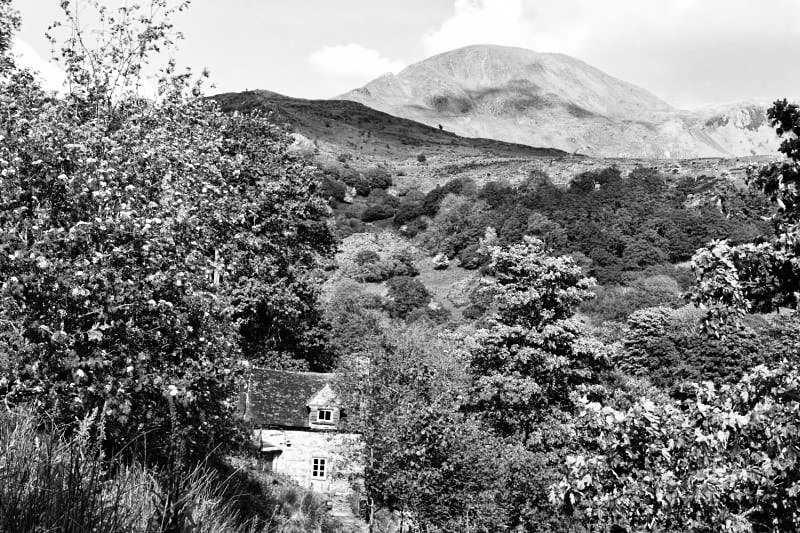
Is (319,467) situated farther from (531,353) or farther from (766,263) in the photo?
(766,263)

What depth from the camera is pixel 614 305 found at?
→ 61.1m

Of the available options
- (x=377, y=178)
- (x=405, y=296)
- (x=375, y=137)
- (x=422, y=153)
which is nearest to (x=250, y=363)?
(x=405, y=296)

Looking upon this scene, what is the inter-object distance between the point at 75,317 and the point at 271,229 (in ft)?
70.0

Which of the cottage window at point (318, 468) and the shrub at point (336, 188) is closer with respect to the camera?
the cottage window at point (318, 468)

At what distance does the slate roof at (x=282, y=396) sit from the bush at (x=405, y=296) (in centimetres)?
2967

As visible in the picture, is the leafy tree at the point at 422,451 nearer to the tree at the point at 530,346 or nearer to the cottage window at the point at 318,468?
the tree at the point at 530,346

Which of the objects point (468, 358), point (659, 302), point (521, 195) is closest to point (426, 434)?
point (468, 358)

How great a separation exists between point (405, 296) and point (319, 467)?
3494 cm

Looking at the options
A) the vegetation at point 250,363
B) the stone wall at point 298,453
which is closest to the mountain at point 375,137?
the stone wall at point 298,453

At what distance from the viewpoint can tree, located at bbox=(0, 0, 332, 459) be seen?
8227mm

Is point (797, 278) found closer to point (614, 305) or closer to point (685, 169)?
point (614, 305)

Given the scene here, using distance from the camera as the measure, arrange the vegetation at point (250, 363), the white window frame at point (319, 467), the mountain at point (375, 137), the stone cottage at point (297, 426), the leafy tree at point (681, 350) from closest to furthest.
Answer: the vegetation at point (250, 363) < the stone cottage at point (297, 426) < the white window frame at point (319, 467) < the leafy tree at point (681, 350) < the mountain at point (375, 137)

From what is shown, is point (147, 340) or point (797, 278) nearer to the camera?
point (797, 278)

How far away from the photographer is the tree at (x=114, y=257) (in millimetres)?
8227
